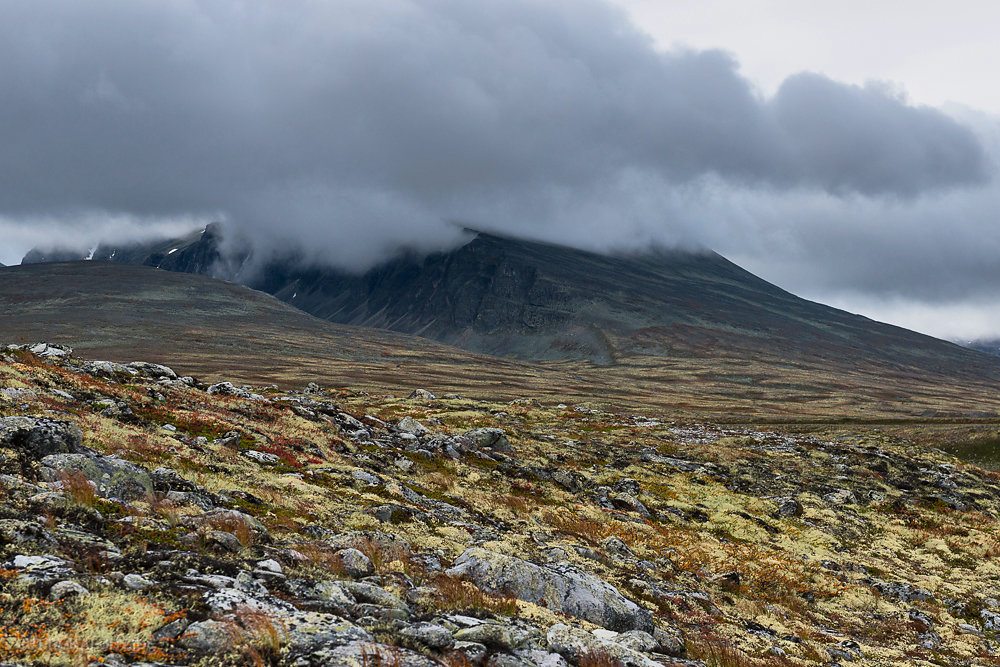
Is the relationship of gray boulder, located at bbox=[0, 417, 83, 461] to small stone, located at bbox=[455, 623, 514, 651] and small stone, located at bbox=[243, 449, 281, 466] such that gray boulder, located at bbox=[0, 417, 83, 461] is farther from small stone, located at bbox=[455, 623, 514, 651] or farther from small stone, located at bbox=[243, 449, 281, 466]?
small stone, located at bbox=[455, 623, 514, 651]

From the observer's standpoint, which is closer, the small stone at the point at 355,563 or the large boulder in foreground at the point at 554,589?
the small stone at the point at 355,563

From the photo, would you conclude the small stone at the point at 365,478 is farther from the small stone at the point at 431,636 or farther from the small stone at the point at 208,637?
the small stone at the point at 208,637

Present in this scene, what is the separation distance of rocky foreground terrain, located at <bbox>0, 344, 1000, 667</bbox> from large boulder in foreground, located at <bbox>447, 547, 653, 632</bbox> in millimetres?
Result: 61

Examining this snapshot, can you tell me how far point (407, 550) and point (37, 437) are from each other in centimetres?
1065

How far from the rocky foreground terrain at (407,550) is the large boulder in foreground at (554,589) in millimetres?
61

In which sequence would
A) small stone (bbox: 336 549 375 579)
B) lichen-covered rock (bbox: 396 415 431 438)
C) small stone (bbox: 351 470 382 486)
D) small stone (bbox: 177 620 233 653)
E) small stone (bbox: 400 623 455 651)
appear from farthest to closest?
lichen-covered rock (bbox: 396 415 431 438), small stone (bbox: 351 470 382 486), small stone (bbox: 336 549 375 579), small stone (bbox: 400 623 455 651), small stone (bbox: 177 620 233 653)

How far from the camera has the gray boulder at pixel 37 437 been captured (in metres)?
15.3

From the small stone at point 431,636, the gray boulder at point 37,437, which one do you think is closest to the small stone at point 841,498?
the small stone at point 431,636

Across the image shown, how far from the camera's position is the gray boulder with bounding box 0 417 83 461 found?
1529 cm

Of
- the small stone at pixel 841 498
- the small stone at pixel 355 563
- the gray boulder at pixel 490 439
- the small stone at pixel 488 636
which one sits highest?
the small stone at pixel 488 636

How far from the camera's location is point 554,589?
49.1ft

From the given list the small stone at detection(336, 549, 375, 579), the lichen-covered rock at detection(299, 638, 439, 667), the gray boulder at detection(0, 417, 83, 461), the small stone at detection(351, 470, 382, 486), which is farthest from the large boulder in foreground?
the gray boulder at detection(0, 417, 83, 461)

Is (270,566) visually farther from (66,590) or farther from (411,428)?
(411,428)

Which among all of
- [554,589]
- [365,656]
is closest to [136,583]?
[365,656]
